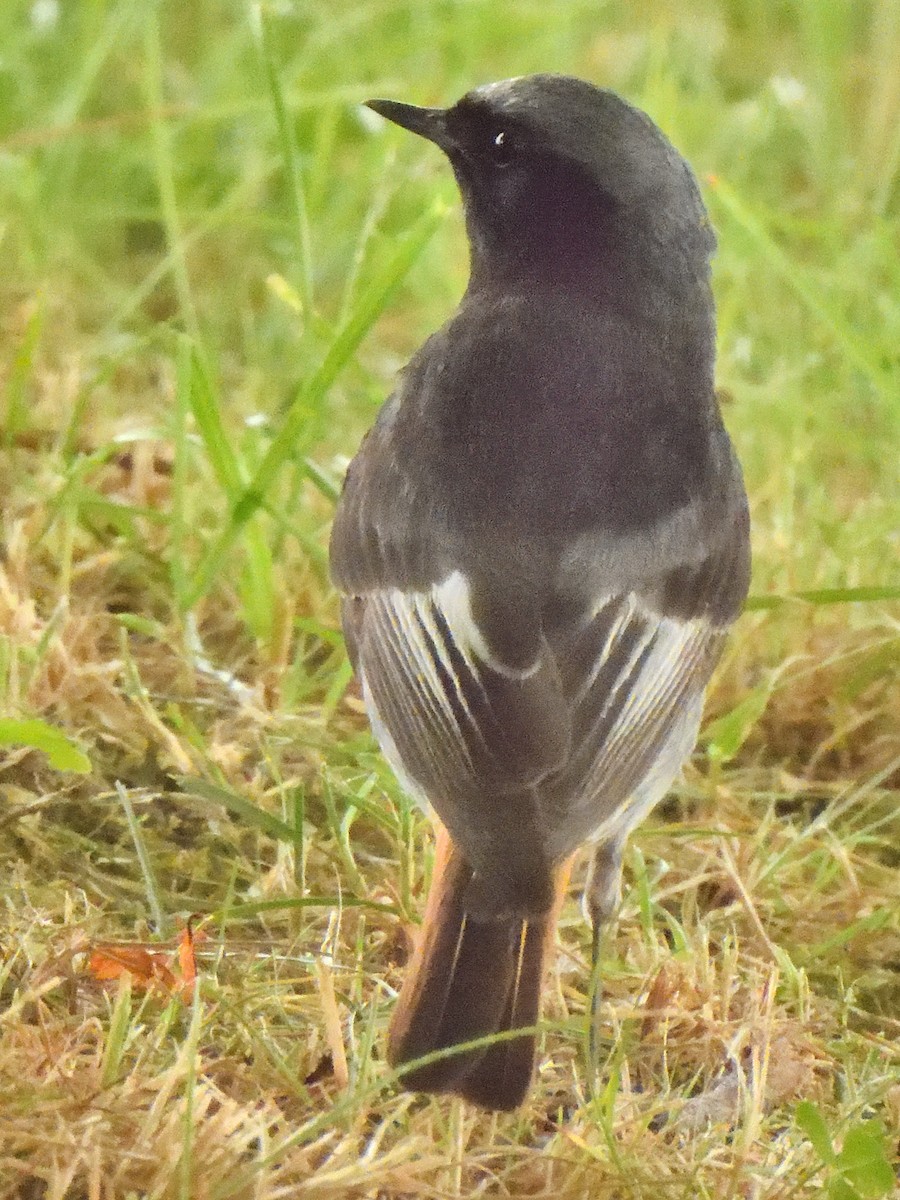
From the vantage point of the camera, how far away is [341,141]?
688cm

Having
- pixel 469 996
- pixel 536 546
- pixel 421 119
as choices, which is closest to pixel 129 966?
pixel 469 996

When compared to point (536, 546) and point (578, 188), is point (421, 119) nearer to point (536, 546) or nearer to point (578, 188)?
point (578, 188)

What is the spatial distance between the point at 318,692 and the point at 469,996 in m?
1.43

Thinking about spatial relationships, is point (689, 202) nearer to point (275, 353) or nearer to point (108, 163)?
point (275, 353)

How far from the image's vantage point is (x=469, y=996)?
2.86 metres

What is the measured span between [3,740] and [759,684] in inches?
71.2

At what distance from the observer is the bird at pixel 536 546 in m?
2.94

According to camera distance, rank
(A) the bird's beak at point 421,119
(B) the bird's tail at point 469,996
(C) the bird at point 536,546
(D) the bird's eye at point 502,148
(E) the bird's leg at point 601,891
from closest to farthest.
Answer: (B) the bird's tail at point 469,996 → (C) the bird at point 536,546 → (E) the bird's leg at point 601,891 → (D) the bird's eye at point 502,148 → (A) the bird's beak at point 421,119

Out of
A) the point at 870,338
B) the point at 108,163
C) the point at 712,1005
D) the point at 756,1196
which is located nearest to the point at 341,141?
the point at 108,163

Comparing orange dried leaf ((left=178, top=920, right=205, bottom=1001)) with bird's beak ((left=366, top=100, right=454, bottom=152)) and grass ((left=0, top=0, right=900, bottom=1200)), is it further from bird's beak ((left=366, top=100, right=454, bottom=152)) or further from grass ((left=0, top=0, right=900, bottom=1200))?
bird's beak ((left=366, top=100, right=454, bottom=152))

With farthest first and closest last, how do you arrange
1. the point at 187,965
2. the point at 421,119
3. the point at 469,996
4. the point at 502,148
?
the point at 421,119 < the point at 502,148 < the point at 187,965 < the point at 469,996

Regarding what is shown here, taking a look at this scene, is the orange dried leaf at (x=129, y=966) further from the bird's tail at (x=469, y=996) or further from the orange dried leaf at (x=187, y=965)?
the bird's tail at (x=469, y=996)

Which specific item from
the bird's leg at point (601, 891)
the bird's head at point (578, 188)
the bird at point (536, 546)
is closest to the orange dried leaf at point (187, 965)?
the bird at point (536, 546)

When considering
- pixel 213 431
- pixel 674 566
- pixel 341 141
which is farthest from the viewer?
pixel 341 141
